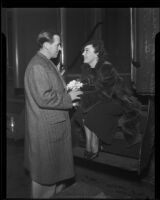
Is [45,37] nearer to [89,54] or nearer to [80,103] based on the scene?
[89,54]

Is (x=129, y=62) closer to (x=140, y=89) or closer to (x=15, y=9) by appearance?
(x=140, y=89)

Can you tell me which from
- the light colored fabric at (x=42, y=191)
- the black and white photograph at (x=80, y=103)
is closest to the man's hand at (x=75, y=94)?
the black and white photograph at (x=80, y=103)

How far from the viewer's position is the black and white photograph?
1.69m

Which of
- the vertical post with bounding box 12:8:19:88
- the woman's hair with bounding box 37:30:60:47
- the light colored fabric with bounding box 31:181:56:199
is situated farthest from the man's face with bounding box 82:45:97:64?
the light colored fabric with bounding box 31:181:56:199

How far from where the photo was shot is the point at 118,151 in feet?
6.13

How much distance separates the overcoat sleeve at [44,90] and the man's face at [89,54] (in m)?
0.28

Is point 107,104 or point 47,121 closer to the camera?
point 47,121

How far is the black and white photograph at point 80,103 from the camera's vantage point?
1.69 m

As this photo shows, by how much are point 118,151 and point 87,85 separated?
0.53 metres

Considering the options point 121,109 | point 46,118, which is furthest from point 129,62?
point 46,118

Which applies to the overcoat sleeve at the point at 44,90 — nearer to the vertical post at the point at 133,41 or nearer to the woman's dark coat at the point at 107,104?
the woman's dark coat at the point at 107,104

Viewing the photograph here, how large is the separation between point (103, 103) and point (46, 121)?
0.43m

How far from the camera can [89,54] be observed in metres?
1.80

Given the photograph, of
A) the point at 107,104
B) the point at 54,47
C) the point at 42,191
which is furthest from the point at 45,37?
the point at 42,191
